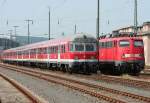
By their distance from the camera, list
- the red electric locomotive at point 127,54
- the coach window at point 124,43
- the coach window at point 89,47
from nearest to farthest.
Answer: the red electric locomotive at point 127,54
the coach window at point 124,43
the coach window at point 89,47

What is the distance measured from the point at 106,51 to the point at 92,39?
153 centimetres

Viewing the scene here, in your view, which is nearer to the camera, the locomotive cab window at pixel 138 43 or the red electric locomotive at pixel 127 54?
the red electric locomotive at pixel 127 54

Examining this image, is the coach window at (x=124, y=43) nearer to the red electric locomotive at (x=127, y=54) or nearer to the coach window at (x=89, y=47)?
the red electric locomotive at (x=127, y=54)

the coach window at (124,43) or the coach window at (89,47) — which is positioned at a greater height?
the coach window at (124,43)

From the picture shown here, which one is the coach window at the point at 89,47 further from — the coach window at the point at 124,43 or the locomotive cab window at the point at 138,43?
the locomotive cab window at the point at 138,43

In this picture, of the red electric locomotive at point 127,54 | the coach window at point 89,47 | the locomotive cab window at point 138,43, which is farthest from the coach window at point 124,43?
the coach window at point 89,47

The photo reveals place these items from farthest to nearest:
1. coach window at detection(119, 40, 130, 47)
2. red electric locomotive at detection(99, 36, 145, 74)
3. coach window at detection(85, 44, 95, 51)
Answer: coach window at detection(85, 44, 95, 51), coach window at detection(119, 40, 130, 47), red electric locomotive at detection(99, 36, 145, 74)

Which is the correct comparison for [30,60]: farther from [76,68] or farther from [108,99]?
[108,99]

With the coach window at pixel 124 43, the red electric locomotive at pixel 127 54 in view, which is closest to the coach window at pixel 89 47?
the red electric locomotive at pixel 127 54

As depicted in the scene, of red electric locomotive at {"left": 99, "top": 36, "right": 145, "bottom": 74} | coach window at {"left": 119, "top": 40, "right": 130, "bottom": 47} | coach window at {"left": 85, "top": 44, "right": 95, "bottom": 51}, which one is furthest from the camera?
coach window at {"left": 85, "top": 44, "right": 95, "bottom": 51}

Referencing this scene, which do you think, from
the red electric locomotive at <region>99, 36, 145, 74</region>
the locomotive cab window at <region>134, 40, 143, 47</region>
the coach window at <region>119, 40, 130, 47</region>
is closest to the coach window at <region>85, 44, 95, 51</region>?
the red electric locomotive at <region>99, 36, 145, 74</region>

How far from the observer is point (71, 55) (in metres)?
34.1

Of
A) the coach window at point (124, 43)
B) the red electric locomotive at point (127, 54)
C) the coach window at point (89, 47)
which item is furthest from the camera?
the coach window at point (89, 47)

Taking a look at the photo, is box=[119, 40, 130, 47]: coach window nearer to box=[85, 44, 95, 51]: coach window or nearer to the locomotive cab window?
the locomotive cab window
